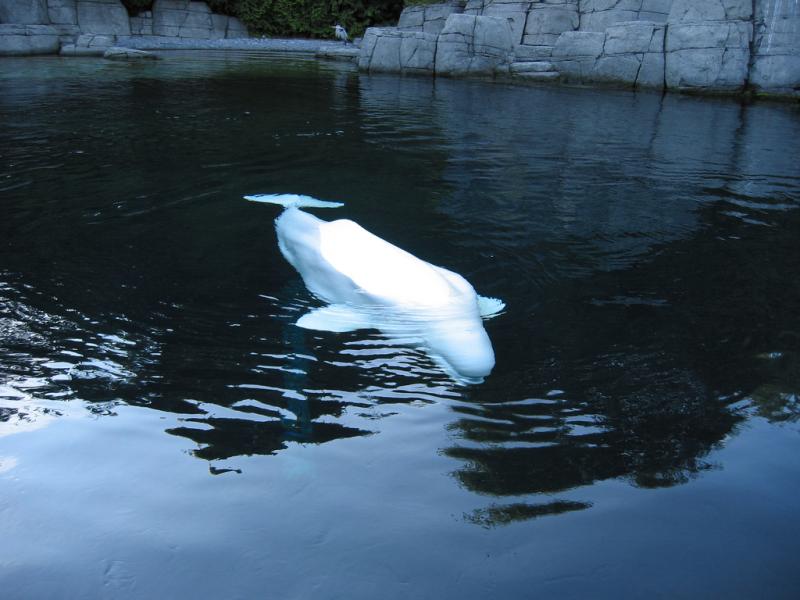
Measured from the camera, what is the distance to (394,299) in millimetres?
4508

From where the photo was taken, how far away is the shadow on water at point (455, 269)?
3.50m

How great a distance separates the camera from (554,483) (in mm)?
3084

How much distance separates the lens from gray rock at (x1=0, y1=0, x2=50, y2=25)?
22.4 meters

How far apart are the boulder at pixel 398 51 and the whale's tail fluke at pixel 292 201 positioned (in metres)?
13.7

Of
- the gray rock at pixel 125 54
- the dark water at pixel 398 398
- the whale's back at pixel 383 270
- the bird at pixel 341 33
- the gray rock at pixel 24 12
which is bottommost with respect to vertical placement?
the dark water at pixel 398 398

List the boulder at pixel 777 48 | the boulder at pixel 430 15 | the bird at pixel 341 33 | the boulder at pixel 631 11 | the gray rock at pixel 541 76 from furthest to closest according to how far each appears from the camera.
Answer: the bird at pixel 341 33
the boulder at pixel 430 15
the boulder at pixel 631 11
the gray rock at pixel 541 76
the boulder at pixel 777 48

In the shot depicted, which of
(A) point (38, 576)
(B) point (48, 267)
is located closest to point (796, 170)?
(B) point (48, 267)

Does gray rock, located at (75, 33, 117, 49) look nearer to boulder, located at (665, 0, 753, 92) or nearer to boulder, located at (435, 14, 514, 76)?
boulder, located at (435, 14, 514, 76)

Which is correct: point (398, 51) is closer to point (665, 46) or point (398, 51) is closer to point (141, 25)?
point (665, 46)

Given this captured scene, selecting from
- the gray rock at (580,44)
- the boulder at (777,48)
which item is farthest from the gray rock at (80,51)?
the boulder at (777,48)

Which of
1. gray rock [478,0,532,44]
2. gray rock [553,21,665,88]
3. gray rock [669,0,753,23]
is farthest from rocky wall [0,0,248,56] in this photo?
gray rock [669,0,753,23]

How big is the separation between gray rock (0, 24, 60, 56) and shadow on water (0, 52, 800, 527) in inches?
480

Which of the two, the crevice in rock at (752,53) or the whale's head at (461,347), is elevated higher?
the crevice in rock at (752,53)

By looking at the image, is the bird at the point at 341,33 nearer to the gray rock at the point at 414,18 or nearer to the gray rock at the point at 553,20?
the gray rock at the point at 414,18
